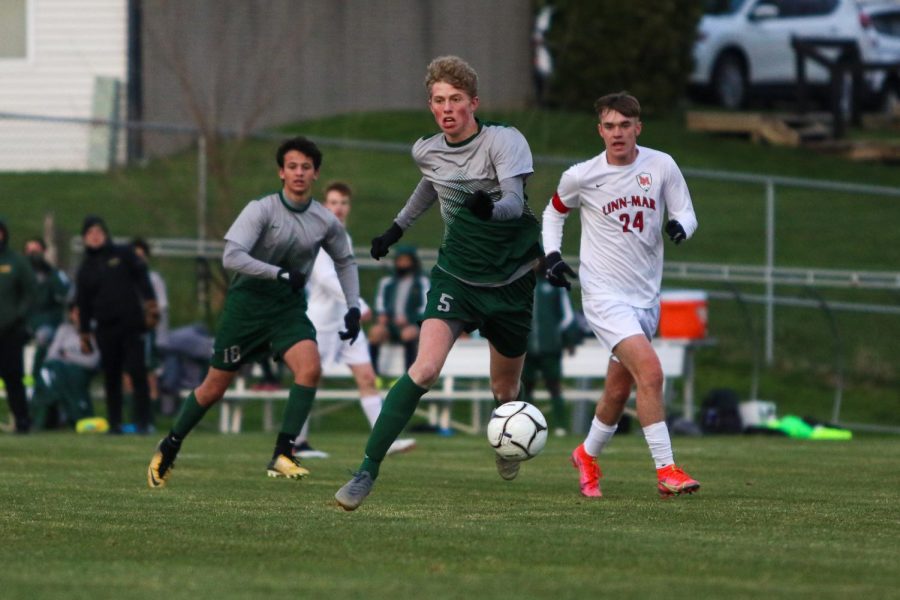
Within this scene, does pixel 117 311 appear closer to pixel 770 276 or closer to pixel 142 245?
pixel 142 245

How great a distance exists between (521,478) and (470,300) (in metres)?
2.46

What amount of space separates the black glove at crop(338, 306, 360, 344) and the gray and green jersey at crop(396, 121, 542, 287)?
52.1 inches

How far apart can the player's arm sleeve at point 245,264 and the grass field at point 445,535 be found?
45.5 inches

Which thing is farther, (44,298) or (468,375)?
(44,298)

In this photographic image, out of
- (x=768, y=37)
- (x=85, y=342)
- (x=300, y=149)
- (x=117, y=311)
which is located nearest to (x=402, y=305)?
(x=117, y=311)

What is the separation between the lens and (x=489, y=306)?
8.77 meters

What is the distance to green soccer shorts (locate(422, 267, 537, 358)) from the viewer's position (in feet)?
28.5

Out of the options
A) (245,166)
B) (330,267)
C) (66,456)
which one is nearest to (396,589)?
(66,456)

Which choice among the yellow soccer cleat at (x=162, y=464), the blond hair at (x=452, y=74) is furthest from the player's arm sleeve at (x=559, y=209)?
the yellow soccer cleat at (x=162, y=464)

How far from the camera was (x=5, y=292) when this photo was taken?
17328 millimetres

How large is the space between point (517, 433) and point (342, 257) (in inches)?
79.6

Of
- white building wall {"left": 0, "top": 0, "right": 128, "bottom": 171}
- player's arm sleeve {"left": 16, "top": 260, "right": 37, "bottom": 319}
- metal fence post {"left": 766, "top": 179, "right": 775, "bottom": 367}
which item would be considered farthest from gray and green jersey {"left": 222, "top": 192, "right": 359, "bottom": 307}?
white building wall {"left": 0, "top": 0, "right": 128, "bottom": 171}

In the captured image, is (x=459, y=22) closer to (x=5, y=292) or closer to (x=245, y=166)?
(x=245, y=166)

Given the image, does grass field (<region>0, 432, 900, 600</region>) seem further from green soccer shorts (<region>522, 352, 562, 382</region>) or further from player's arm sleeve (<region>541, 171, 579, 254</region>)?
green soccer shorts (<region>522, 352, 562, 382</region>)
